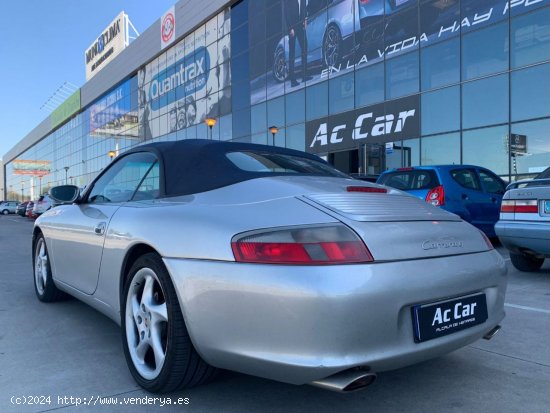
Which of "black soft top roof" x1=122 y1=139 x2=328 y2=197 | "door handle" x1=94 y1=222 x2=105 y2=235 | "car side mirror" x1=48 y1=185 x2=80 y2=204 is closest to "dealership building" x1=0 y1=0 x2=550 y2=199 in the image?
"car side mirror" x1=48 y1=185 x2=80 y2=204

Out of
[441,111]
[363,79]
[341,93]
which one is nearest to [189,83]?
[341,93]

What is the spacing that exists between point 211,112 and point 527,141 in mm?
17219

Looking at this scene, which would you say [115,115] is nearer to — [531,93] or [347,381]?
[531,93]

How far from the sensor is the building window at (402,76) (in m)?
15.4

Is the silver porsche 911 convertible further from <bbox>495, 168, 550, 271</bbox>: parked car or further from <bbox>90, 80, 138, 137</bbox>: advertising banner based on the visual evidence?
<bbox>90, 80, 138, 137</bbox>: advertising banner

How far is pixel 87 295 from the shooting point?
3186 millimetres

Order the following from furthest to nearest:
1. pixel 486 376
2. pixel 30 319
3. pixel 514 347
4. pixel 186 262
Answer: pixel 30 319 → pixel 514 347 → pixel 486 376 → pixel 186 262

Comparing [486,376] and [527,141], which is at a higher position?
[527,141]

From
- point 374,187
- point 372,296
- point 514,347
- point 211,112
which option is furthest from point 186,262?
point 211,112

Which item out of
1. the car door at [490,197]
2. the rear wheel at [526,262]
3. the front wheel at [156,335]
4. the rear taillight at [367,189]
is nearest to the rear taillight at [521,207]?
the rear wheel at [526,262]

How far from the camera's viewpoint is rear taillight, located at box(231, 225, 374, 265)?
185 centimetres

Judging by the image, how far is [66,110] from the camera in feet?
180

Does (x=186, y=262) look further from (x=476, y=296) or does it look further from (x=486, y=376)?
(x=486, y=376)

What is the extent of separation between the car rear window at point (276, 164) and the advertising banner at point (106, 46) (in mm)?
41439
